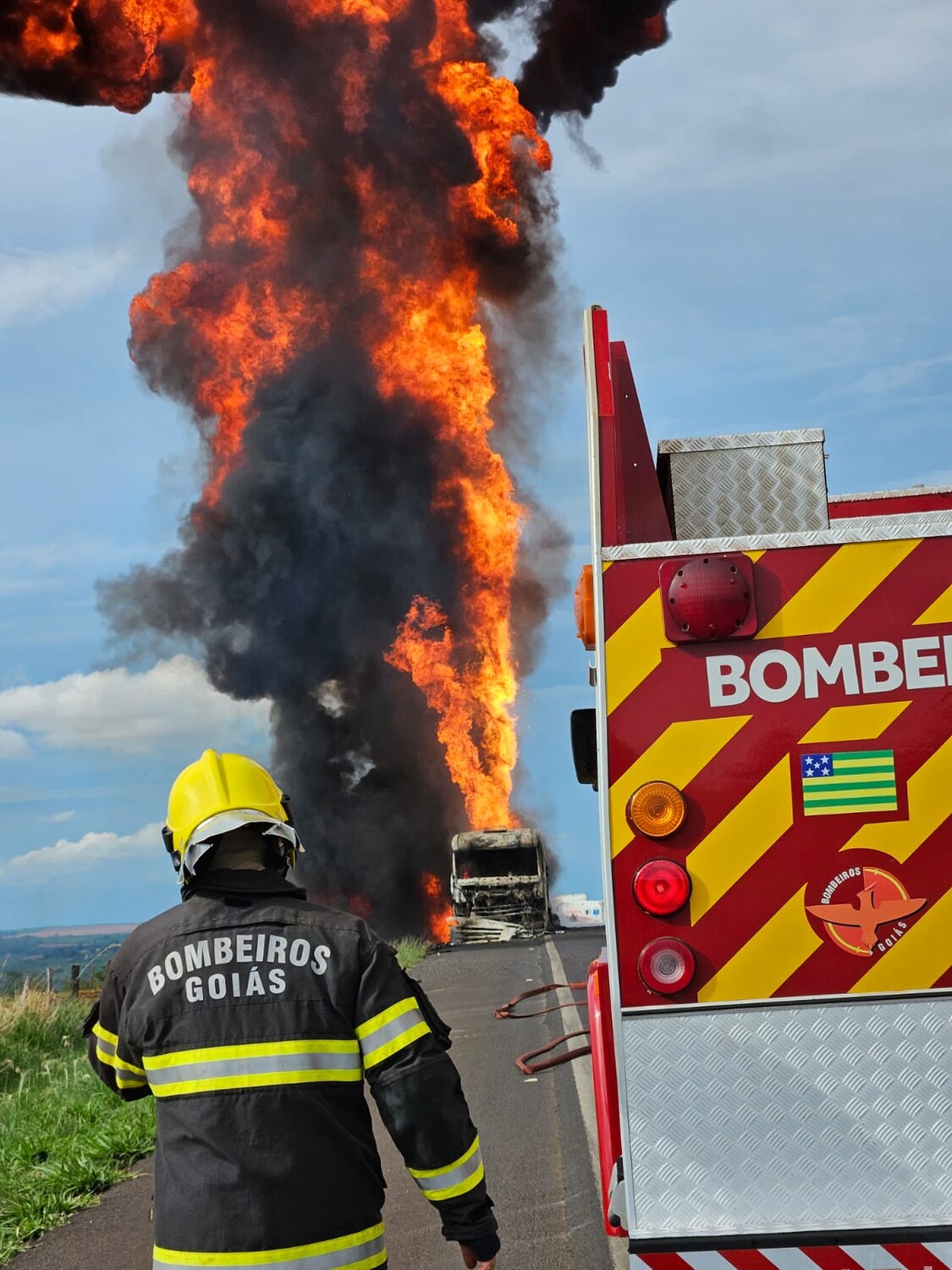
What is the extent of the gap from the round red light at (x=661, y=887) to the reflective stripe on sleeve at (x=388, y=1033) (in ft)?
2.52

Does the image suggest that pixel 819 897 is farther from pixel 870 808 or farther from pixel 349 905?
pixel 349 905

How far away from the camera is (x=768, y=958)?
10.8ft

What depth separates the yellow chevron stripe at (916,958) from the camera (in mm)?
3232

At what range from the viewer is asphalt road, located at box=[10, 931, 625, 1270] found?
5312 millimetres

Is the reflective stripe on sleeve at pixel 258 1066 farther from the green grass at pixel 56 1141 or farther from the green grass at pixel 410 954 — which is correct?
the green grass at pixel 410 954

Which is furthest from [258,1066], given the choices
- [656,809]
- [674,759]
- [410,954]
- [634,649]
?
[410,954]

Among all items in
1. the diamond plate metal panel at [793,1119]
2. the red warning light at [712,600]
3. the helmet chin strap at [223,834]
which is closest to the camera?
the helmet chin strap at [223,834]

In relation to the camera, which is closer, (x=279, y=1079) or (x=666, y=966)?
(x=279, y=1079)

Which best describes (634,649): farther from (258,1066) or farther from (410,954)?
(410,954)

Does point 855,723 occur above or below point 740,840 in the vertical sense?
above

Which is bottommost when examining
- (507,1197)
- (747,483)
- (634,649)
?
(507,1197)

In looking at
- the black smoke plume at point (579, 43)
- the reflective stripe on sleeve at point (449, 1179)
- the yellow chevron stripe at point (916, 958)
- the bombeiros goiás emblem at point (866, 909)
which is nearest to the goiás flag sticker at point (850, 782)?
the bombeiros goiás emblem at point (866, 909)

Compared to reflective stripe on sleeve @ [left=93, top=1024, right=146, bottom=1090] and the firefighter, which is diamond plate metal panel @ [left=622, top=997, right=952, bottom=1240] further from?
reflective stripe on sleeve @ [left=93, top=1024, right=146, bottom=1090]

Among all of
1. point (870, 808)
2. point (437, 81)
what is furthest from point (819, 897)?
point (437, 81)
